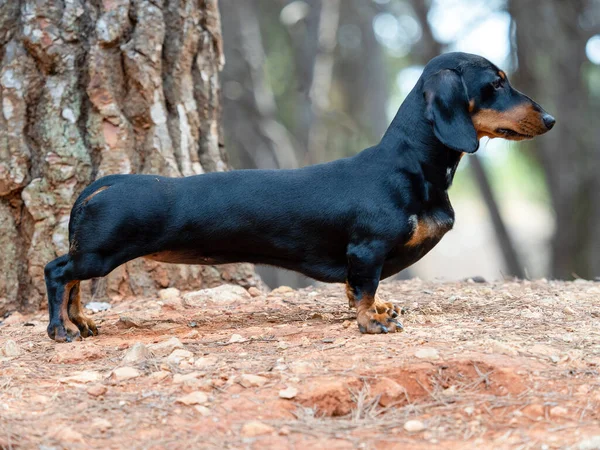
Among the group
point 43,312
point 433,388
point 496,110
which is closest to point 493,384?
point 433,388

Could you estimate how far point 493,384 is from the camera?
10.5ft

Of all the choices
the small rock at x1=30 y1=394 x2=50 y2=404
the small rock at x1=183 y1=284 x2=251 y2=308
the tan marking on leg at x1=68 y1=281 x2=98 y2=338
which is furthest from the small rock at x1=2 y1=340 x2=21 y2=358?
the small rock at x1=183 y1=284 x2=251 y2=308

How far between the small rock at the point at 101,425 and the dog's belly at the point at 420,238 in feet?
6.68

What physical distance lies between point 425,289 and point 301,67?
8.40m

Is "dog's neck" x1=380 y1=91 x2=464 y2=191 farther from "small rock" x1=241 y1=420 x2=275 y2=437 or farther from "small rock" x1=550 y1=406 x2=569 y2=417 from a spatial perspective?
"small rock" x1=241 y1=420 x2=275 y2=437

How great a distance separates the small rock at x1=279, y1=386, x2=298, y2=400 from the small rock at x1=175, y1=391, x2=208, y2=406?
31cm

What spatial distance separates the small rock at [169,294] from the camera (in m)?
5.37

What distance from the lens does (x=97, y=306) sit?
5.27 metres

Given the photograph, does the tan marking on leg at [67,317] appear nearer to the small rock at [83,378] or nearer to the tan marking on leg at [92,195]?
the tan marking on leg at [92,195]

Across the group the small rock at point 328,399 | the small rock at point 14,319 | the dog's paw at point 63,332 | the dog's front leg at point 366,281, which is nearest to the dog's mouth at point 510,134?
the dog's front leg at point 366,281

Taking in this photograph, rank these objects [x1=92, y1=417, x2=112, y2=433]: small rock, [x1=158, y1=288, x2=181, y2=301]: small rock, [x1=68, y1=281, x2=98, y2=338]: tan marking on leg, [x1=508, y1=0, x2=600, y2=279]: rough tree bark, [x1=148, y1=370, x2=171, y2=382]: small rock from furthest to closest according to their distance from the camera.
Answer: [x1=508, y1=0, x2=600, y2=279]: rough tree bark
[x1=158, y1=288, x2=181, y2=301]: small rock
[x1=68, y1=281, x2=98, y2=338]: tan marking on leg
[x1=148, y1=370, x2=171, y2=382]: small rock
[x1=92, y1=417, x2=112, y2=433]: small rock

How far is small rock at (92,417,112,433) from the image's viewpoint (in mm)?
2881

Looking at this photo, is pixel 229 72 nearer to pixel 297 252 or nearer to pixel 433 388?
pixel 297 252

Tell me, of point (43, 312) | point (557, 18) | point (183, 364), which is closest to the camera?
point (183, 364)
